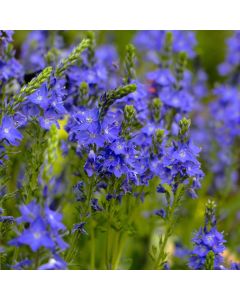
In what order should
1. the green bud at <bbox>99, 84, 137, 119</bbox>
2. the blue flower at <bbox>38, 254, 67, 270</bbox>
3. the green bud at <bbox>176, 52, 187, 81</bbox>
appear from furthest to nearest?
the green bud at <bbox>176, 52, 187, 81</bbox> → the green bud at <bbox>99, 84, 137, 119</bbox> → the blue flower at <bbox>38, 254, 67, 270</bbox>

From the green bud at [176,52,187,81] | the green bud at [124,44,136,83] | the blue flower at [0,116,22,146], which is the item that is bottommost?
the blue flower at [0,116,22,146]

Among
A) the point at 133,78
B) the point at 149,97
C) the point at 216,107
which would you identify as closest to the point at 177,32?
the point at 216,107

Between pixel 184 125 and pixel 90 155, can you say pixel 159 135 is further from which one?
pixel 90 155

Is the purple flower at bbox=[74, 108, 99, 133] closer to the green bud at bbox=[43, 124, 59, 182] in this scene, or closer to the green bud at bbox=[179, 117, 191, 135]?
the green bud at bbox=[179, 117, 191, 135]

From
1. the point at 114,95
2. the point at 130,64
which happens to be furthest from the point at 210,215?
the point at 130,64

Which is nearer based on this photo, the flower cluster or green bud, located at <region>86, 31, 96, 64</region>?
the flower cluster

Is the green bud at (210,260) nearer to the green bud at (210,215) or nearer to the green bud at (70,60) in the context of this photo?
the green bud at (210,215)

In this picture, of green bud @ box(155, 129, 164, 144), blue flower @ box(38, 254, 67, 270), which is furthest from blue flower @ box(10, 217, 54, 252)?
green bud @ box(155, 129, 164, 144)

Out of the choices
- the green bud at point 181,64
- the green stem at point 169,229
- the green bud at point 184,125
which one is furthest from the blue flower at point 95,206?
the green bud at point 181,64

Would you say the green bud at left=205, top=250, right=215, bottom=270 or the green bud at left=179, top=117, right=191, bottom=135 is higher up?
the green bud at left=179, top=117, right=191, bottom=135
